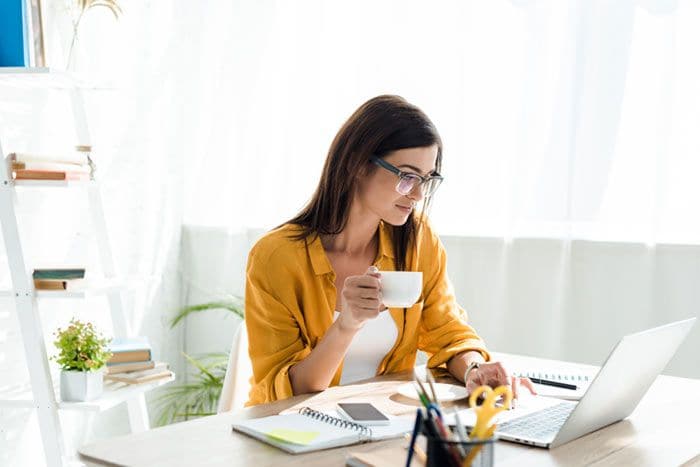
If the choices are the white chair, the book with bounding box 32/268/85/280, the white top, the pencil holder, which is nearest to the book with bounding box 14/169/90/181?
the book with bounding box 32/268/85/280

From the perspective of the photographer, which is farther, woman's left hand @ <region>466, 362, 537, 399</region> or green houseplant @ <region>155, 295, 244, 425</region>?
green houseplant @ <region>155, 295, 244, 425</region>

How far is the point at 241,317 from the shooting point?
3723 mm

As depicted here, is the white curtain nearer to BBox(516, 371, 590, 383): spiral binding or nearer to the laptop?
BBox(516, 371, 590, 383): spiral binding

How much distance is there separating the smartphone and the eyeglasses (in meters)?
0.62

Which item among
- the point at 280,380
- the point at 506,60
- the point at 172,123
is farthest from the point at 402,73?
the point at 280,380

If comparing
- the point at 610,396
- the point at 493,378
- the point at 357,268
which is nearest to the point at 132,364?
the point at 357,268

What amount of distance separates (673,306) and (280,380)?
1.42 meters

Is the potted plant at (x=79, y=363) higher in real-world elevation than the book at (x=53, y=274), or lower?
lower

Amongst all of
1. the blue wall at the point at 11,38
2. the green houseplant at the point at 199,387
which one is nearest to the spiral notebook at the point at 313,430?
the blue wall at the point at 11,38

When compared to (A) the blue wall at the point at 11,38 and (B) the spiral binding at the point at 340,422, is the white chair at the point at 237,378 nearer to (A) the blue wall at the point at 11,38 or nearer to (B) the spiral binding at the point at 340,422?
(B) the spiral binding at the point at 340,422

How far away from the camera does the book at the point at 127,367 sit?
2.84 metres

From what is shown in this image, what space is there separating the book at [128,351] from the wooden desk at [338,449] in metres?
1.41

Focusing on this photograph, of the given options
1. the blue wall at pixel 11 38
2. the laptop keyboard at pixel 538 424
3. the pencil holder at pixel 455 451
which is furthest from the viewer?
the blue wall at pixel 11 38

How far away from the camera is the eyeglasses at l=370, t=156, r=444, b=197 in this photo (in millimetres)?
1994
